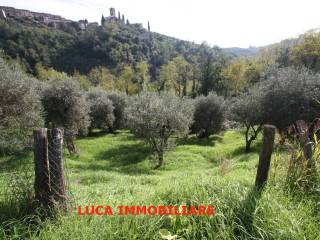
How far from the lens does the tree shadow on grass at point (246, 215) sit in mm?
3334

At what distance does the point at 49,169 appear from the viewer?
3842 mm

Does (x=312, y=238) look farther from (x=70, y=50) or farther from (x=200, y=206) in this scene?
(x=70, y=50)

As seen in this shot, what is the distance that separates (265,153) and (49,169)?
154 inches

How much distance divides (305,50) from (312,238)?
46064 mm

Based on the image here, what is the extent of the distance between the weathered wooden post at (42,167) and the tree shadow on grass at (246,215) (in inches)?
124

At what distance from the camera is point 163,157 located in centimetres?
1795

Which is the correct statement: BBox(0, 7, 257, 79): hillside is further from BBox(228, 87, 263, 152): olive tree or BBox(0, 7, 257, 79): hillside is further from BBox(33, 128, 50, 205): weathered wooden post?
BBox(33, 128, 50, 205): weathered wooden post

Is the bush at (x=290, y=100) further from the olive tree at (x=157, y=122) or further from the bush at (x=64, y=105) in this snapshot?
the bush at (x=64, y=105)

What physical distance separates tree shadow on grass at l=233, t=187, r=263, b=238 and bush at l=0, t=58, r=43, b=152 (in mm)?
12455

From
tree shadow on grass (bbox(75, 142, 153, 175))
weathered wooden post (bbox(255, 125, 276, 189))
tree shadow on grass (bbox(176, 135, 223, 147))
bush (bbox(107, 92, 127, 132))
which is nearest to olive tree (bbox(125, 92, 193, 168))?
tree shadow on grass (bbox(75, 142, 153, 175))

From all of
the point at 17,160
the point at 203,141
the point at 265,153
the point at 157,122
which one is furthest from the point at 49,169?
the point at 203,141

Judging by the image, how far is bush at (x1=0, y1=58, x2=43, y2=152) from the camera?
12008 millimetres

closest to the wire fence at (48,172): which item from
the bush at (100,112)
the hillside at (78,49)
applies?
the bush at (100,112)

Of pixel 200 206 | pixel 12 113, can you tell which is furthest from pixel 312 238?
pixel 12 113
